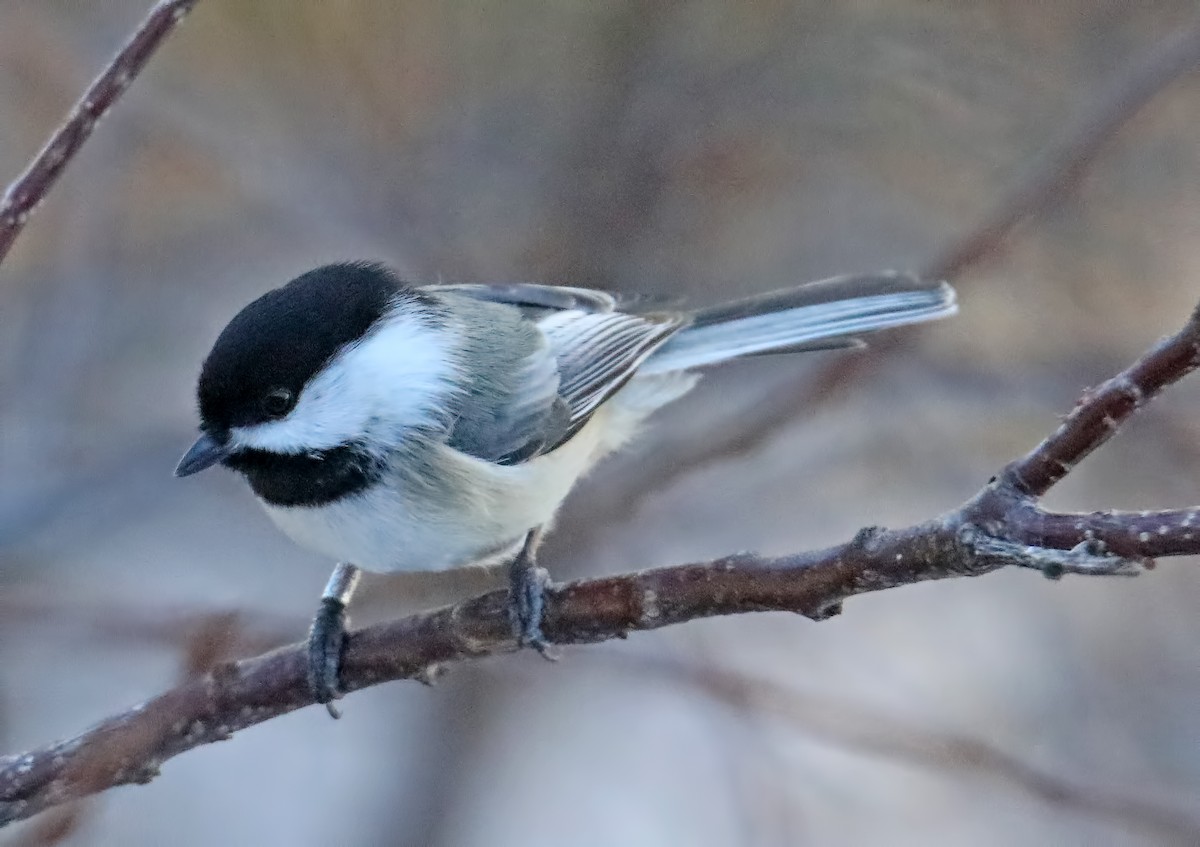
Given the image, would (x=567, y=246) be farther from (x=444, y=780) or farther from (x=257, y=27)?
(x=444, y=780)

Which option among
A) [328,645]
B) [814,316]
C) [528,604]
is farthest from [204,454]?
[814,316]

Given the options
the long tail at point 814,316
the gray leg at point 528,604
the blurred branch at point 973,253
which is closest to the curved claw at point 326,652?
the gray leg at point 528,604

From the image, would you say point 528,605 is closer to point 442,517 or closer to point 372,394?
point 442,517

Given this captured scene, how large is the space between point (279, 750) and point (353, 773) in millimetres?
147

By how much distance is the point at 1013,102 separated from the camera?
1892 mm

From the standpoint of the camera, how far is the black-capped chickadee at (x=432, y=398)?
1012 mm

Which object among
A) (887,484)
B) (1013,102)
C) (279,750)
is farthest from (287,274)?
(1013,102)

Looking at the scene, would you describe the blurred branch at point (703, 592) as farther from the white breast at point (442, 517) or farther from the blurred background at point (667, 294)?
the blurred background at point (667, 294)

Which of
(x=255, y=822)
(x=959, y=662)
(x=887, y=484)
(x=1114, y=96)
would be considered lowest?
(x=255, y=822)

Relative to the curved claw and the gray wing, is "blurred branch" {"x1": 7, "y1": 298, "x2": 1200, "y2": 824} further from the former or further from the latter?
the gray wing

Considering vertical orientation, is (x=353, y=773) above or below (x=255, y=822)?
above

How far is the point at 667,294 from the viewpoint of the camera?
168 centimetres

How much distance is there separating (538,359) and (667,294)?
1.32ft

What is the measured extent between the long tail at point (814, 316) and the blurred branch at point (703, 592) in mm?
505
